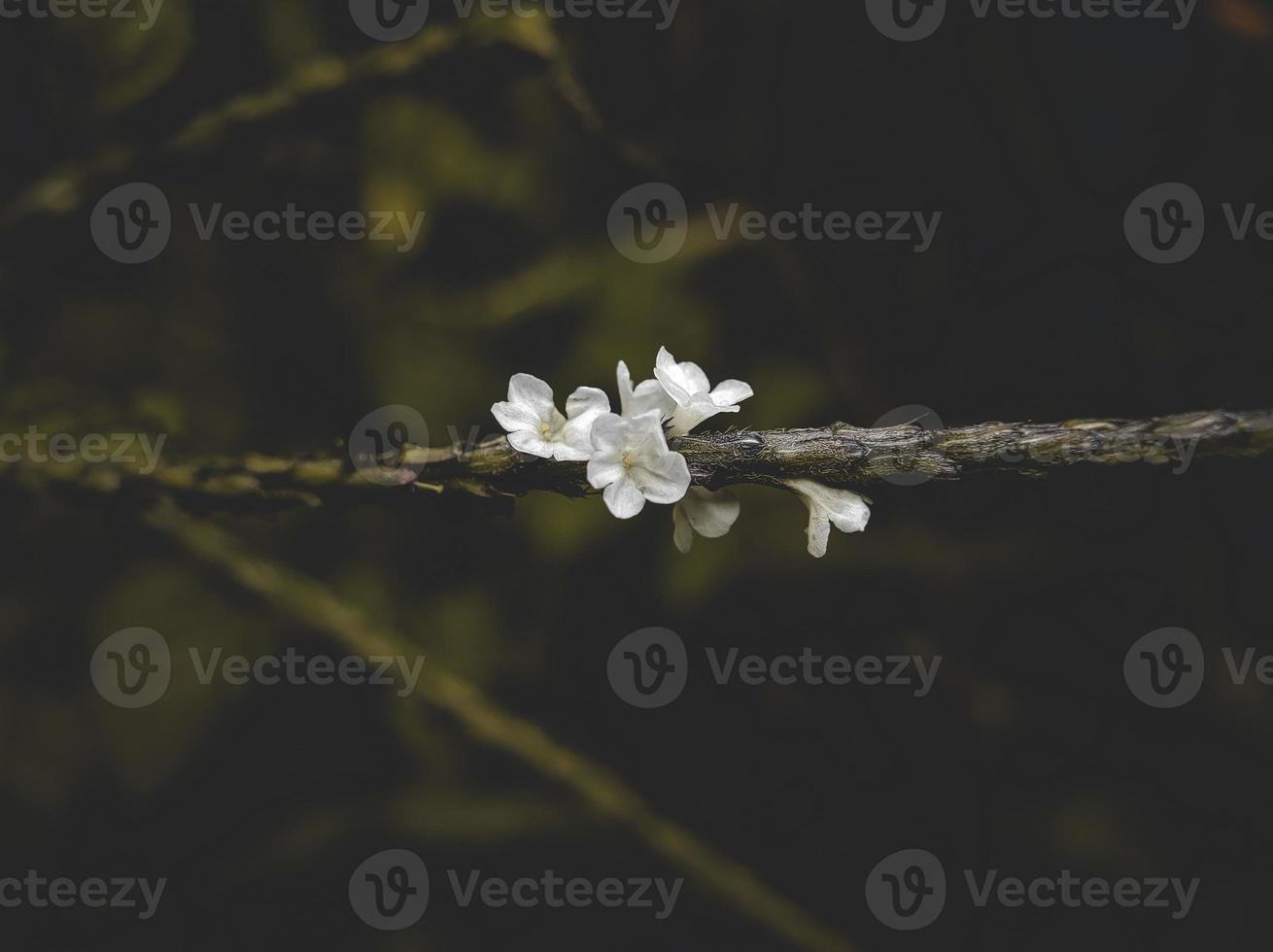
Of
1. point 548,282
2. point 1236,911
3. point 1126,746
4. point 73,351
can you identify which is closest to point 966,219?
point 548,282

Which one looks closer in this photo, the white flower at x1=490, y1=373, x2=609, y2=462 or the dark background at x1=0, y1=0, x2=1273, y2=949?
the white flower at x1=490, y1=373, x2=609, y2=462

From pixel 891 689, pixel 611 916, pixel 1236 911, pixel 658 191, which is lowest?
pixel 611 916

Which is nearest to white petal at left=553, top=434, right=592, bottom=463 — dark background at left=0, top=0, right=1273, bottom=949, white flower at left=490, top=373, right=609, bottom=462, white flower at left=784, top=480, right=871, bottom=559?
white flower at left=490, top=373, right=609, bottom=462

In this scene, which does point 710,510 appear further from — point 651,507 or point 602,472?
point 651,507

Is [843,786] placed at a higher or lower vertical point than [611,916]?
higher

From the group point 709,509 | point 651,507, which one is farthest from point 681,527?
point 651,507

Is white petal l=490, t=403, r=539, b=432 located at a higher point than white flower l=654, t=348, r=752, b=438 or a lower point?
lower

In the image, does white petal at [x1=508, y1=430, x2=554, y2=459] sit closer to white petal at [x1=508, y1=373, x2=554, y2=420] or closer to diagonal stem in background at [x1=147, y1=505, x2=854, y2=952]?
white petal at [x1=508, y1=373, x2=554, y2=420]

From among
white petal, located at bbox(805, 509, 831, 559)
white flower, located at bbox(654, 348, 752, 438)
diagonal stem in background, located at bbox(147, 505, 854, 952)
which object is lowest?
diagonal stem in background, located at bbox(147, 505, 854, 952)

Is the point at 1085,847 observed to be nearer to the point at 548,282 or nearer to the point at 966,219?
the point at 966,219
